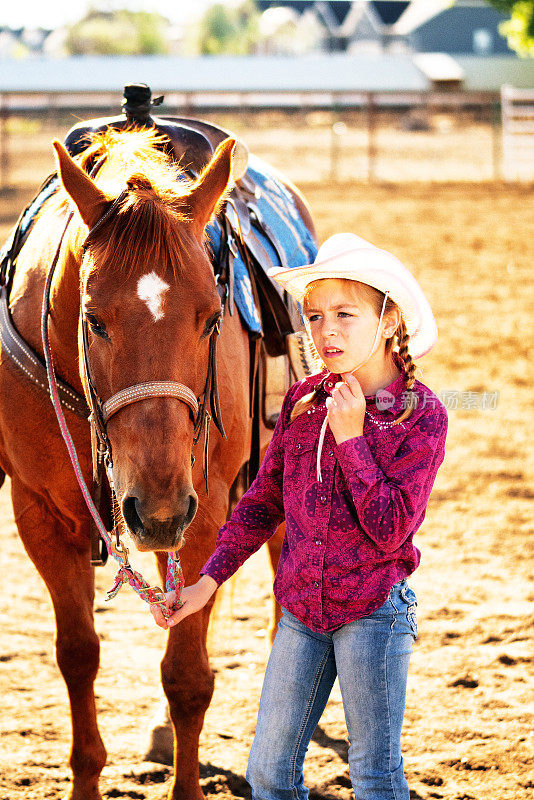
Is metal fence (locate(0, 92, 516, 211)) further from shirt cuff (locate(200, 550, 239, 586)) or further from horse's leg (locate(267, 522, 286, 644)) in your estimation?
shirt cuff (locate(200, 550, 239, 586))

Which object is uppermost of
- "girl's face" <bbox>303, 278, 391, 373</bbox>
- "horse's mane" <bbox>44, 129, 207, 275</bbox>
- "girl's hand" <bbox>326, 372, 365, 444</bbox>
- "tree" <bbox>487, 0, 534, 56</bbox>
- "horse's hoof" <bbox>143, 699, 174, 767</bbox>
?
"tree" <bbox>487, 0, 534, 56</bbox>

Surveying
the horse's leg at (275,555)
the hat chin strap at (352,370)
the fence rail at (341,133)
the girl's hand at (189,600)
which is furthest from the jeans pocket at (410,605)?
the fence rail at (341,133)

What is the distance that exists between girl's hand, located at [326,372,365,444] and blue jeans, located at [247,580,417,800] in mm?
360

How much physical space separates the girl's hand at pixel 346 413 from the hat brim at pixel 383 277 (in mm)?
230

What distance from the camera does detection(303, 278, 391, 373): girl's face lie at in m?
1.97

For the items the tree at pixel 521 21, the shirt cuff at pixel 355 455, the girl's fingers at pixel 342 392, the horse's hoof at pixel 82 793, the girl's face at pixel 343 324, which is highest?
the tree at pixel 521 21

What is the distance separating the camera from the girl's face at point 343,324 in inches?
77.4

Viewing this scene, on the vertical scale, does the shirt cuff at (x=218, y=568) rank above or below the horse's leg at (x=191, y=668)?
above

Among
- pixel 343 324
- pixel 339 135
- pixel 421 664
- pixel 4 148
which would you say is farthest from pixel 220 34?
pixel 343 324

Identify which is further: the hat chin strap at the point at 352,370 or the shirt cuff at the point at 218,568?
the shirt cuff at the point at 218,568

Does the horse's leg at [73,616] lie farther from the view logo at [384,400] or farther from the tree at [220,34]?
the tree at [220,34]

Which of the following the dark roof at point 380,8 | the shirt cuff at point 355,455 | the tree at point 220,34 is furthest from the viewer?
the tree at point 220,34

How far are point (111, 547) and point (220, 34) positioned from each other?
234 feet

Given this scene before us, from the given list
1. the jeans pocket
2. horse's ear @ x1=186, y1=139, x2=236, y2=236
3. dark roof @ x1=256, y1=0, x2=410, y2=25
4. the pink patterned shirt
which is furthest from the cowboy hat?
dark roof @ x1=256, y1=0, x2=410, y2=25
